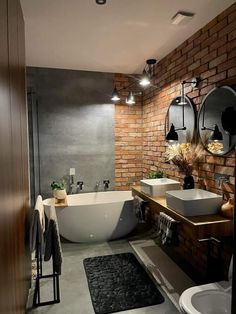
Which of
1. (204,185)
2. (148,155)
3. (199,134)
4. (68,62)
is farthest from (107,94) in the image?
(204,185)

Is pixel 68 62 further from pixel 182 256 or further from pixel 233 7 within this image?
pixel 182 256

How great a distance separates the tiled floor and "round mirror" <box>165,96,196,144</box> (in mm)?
1667

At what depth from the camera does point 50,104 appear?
4031 mm

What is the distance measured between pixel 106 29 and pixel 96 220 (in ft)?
8.01

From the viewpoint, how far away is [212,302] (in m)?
1.78

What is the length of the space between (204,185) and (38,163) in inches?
103

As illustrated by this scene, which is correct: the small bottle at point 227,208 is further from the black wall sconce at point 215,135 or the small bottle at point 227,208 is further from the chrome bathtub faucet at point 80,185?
the chrome bathtub faucet at point 80,185

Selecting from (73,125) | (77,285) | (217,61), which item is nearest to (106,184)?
(73,125)

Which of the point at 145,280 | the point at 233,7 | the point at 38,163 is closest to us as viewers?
the point at 233,7

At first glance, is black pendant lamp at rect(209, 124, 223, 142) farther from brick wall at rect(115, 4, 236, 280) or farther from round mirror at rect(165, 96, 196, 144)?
round mirror at rect(165, 96, 196, 144)

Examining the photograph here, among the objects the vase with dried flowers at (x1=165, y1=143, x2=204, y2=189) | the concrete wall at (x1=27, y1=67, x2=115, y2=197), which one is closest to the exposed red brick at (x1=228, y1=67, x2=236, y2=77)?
the vase with dried flowers at (x1=165, y1=143, x2=204, y2=189)

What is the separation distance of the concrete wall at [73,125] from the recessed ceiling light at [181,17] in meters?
1.96

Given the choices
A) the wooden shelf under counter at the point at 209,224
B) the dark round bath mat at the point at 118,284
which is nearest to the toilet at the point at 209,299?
the wooden shelf under counter at the point at 209,224

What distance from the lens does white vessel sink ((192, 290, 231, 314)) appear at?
1.73 m
